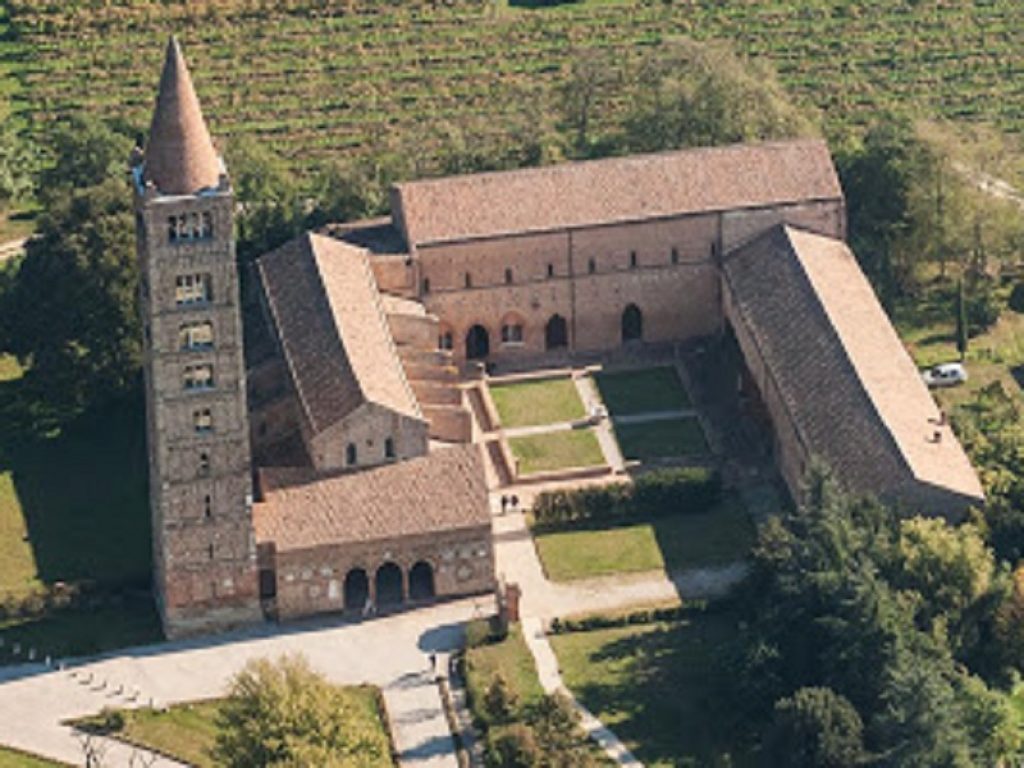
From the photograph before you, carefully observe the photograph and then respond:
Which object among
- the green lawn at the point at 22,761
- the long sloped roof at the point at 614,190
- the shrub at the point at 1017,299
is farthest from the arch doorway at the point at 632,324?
the green lawn at the point at 22,761

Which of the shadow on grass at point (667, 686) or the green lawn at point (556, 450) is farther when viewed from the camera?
the green lawn at point (556, 450)

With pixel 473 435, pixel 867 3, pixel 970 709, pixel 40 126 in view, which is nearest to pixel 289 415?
pixel 473 435

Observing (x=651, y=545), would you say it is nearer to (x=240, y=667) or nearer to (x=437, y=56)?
(x=240, y=667)

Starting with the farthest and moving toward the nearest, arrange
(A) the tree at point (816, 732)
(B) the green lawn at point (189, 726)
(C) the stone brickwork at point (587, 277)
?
(C) the stone brickwork at point (587, 277) < (B) the green lawn at point (189, 726) < (A) the tree at point (816, 732)

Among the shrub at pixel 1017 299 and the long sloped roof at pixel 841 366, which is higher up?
the long sloped roof at pixel 841 366

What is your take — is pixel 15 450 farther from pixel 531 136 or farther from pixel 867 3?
pixel 867 3

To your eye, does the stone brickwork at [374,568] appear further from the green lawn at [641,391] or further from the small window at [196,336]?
the green lawn at [641,391]

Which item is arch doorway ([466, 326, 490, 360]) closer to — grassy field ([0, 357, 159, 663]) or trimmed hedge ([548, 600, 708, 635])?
grassy field ([0, 357, 159, 663])
